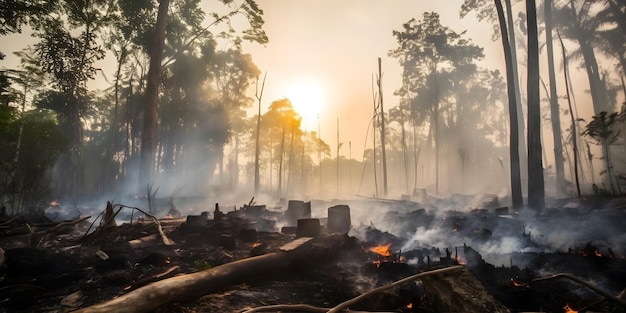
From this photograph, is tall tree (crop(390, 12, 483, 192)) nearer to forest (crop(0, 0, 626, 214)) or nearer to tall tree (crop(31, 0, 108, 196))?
forest (crop(0, 0, 626, 214))

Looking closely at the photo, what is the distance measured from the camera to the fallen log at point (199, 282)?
3268 mm

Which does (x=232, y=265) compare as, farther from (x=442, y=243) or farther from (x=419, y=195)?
(x=419, y=195)

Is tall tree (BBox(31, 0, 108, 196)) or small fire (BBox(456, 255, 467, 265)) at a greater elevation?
tall tree (BBox(31, 0, 108, 196))

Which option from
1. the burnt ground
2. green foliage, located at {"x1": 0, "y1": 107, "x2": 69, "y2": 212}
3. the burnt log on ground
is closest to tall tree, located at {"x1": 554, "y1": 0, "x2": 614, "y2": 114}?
the burnt ground

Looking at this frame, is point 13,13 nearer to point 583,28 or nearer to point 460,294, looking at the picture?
point 460,294

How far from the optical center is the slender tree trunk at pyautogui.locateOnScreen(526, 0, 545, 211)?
39.4 feet

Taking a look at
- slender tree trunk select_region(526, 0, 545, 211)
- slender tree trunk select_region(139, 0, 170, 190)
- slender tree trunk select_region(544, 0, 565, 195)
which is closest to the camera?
slender tree trunk select_region(526, 0, 545, 211)

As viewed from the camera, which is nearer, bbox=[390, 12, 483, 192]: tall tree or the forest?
the forest

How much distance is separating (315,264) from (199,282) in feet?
10.2

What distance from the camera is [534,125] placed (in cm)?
1206

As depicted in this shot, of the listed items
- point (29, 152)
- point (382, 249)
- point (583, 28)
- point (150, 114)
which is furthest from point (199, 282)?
point (583, 28)

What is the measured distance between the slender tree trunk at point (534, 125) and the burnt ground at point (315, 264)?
168 cm

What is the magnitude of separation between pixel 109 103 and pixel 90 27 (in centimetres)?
1817

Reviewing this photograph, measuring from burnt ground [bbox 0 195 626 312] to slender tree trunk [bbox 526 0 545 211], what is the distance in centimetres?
168
